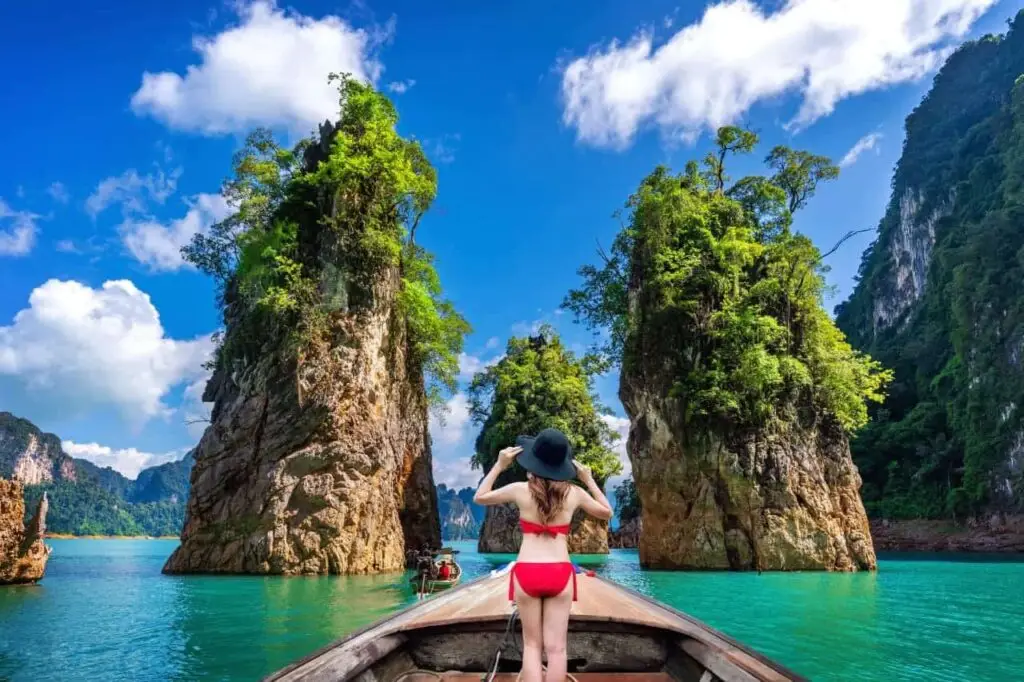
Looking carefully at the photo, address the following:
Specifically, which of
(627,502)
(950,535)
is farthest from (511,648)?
(627,502)

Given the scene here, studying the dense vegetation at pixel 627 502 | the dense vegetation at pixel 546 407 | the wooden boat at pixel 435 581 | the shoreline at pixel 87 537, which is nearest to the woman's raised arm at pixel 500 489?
the wooden boat at pixel 435 581

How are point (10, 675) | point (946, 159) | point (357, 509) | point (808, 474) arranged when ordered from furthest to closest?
1. point (946, 159)
2. point (808, 474)
3. point (357, 509)
4. point (10, 675)

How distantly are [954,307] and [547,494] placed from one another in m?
48.5

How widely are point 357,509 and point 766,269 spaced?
56.5 ft

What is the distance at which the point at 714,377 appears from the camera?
72.3ft

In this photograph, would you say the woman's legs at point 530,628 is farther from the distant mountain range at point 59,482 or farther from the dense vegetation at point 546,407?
the distant mountain range at point 59,482

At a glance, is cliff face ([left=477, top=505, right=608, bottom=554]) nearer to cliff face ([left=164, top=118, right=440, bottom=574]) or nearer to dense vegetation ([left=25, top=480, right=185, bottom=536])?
cliff face ([left=164, top=118, right=440, bottom=574])

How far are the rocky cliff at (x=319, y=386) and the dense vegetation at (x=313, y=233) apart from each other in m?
0.05

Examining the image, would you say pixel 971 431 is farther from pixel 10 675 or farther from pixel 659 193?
pixel 10 675

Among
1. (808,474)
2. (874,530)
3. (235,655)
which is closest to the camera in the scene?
(235,655)

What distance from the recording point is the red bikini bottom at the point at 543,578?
3238mm

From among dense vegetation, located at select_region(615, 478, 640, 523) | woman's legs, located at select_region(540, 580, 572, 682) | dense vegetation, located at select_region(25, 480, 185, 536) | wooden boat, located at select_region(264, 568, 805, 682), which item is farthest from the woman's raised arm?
dense vegetation, located at select_region(25, 480, 185, 536)

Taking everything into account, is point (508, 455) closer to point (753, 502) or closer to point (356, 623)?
point (356, 623)

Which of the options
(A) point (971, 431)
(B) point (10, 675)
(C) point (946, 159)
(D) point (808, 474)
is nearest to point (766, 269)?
(D) point (808, 474)
